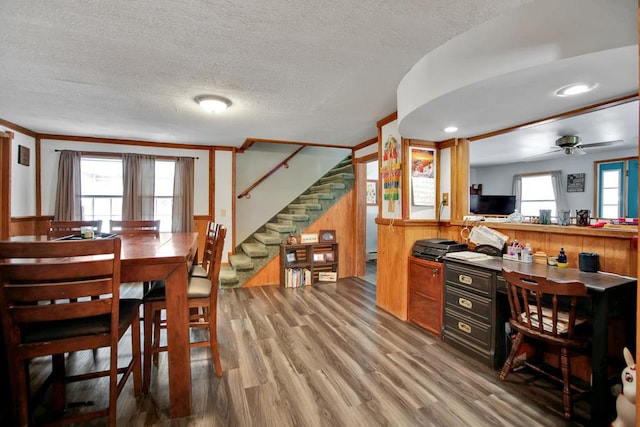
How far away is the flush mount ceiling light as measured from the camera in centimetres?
277

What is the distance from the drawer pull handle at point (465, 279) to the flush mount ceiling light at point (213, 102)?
272 centimetres

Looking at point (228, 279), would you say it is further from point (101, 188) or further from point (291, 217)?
point (101, 188)

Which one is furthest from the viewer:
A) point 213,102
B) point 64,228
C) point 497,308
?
point 64,228

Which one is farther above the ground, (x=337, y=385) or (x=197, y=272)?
(x=197, y=272)

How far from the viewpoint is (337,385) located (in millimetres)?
1987

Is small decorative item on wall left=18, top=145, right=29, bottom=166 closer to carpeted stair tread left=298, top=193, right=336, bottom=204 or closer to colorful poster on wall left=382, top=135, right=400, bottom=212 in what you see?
carpeted stair tread left=298, top=193, right=336, bottom=204

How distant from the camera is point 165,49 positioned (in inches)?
75.9

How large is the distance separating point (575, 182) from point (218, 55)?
638 cm

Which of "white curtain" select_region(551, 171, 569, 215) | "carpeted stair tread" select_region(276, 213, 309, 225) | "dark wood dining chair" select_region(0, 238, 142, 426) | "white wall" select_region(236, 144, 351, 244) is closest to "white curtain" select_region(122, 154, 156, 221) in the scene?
"white wall" select_region(236, 144, 351, 244)

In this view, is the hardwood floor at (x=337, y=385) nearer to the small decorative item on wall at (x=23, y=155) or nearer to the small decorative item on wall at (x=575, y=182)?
the small decorative item on wall at (x=23, y=155)

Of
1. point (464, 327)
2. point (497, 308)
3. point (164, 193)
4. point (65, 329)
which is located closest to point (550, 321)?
point (497, 308)

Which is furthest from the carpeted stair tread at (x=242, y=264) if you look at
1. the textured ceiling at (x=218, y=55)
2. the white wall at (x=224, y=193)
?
the textured ceiling at (x=218, y=55)

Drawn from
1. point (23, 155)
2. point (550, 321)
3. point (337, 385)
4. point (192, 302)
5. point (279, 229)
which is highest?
point (23, 155)

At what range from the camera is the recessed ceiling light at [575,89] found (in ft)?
5.80
